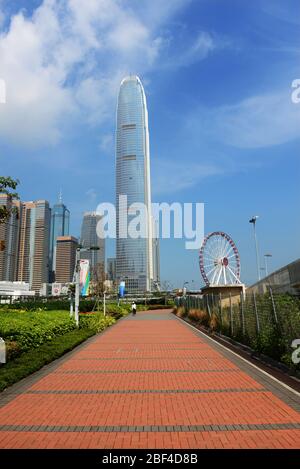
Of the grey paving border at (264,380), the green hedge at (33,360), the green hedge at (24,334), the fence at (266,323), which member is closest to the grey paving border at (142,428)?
the grey paving border at (264,380)

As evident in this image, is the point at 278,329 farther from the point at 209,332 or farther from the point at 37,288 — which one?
the point at 37,288

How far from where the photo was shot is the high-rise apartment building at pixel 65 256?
64156 millimetres

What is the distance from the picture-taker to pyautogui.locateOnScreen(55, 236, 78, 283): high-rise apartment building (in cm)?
6416

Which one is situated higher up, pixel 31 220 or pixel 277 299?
pixel 31 220

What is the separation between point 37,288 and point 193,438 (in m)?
148

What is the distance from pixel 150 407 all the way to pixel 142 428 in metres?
1.22

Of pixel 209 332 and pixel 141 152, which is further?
pixel 141 152

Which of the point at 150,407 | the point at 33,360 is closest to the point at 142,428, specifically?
the point at 150,407

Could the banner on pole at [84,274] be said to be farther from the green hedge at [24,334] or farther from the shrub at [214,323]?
the shrub at [214,323]

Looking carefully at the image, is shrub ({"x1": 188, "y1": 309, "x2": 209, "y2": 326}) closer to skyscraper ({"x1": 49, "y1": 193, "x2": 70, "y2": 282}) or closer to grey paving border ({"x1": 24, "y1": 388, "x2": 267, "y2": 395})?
grey paving border ({"x1": 24, "y1": 388, "x2": 267, "y2": 395})

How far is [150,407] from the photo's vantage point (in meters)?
6.82

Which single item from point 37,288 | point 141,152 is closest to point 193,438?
point 141,152

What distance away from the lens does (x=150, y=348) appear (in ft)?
49.0

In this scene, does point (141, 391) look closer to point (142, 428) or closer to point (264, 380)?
point (142, 428)
